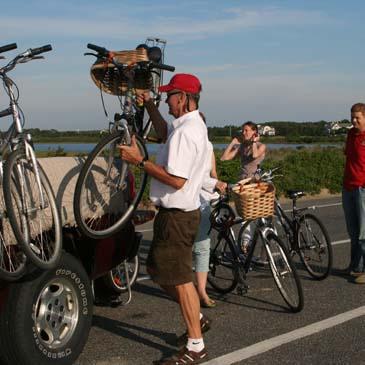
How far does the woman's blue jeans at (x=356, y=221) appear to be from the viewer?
749 centimetres

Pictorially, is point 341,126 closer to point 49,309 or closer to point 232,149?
point 232,149

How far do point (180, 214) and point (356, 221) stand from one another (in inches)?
142

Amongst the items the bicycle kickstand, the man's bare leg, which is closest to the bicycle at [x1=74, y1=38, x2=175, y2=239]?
the man's bare leg

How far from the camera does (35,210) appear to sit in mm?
4328

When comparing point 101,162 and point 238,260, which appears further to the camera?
point 238,260

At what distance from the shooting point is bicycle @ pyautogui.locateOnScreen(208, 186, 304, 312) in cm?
617

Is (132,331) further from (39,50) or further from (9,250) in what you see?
(39,50)

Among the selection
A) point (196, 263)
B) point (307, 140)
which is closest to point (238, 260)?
point (196, 263)

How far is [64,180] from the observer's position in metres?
4.88

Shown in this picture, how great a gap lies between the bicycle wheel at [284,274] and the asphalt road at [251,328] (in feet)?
0.41

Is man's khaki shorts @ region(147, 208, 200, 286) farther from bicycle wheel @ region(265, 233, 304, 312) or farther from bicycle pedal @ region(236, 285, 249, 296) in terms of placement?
bicycle pedal @ region(236, 285, 249, 296)

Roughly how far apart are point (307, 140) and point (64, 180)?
47210 mm

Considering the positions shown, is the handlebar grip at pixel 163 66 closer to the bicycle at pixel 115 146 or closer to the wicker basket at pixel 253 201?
the bicycle at pixel 115 146

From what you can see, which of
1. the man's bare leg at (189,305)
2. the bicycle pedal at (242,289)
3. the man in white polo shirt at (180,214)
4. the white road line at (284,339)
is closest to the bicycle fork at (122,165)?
the man in white polo shirt at (180,214)
